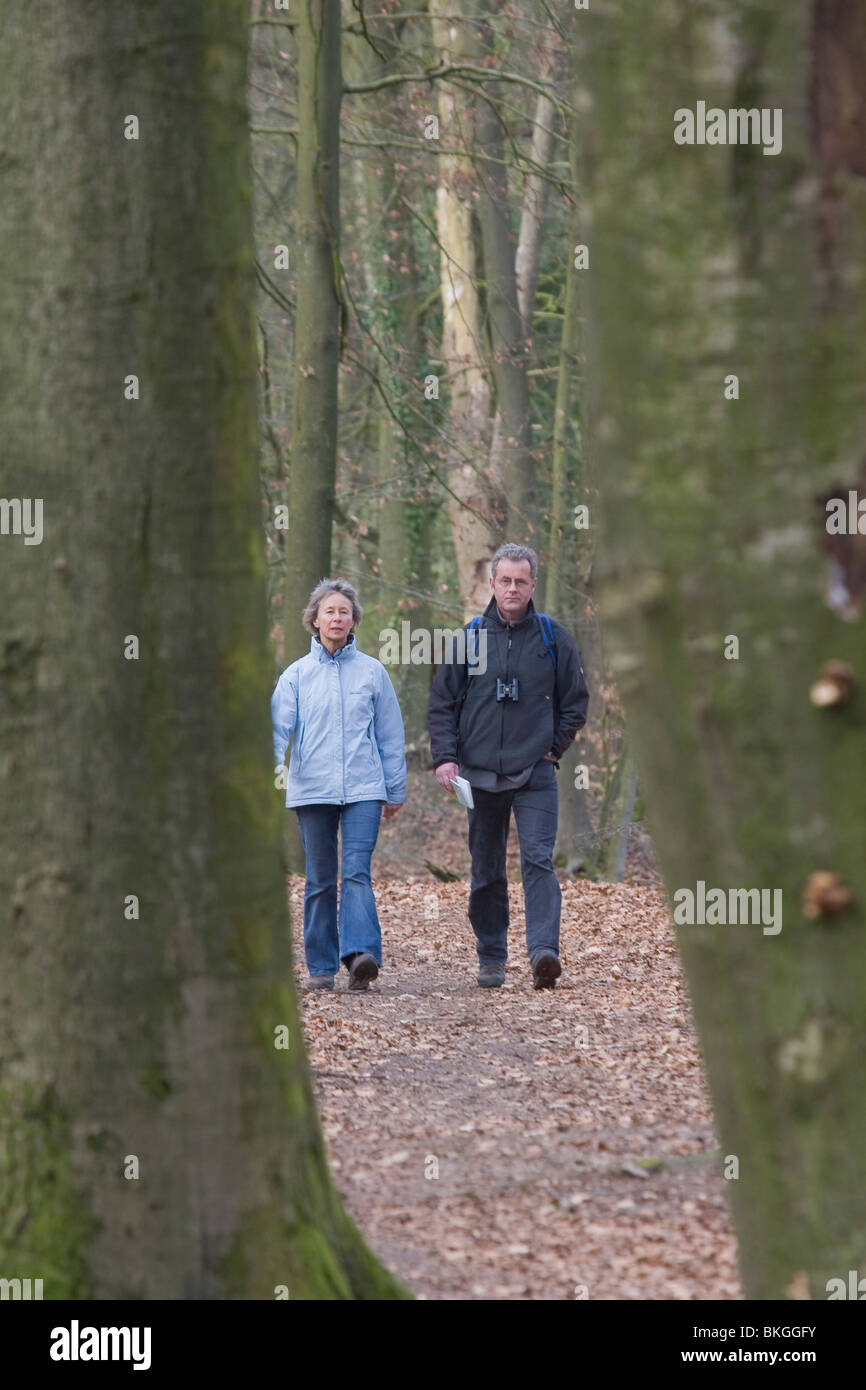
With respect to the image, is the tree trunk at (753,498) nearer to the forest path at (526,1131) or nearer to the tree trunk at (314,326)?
the forest path at (526,1131)

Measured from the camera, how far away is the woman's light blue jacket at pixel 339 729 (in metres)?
9.28

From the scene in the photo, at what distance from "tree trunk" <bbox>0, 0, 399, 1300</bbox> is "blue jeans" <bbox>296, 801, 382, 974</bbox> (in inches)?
222

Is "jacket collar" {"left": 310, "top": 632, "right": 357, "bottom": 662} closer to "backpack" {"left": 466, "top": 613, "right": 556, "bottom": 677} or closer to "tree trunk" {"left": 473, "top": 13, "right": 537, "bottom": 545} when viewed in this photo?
"backpack" {"left": 466, "top": 613, "right": 556, "bottom": 677}

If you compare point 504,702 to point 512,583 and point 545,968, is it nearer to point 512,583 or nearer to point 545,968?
point 512,583

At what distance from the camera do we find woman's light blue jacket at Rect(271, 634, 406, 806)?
30.5 feet

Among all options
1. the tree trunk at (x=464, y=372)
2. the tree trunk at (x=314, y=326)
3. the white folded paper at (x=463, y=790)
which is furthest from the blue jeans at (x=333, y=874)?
the tree trunk at (x=464, y=372)

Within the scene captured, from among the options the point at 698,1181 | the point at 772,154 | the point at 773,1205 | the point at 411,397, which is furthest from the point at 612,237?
the point at 411,397

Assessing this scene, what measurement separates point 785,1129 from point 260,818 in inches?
55.6

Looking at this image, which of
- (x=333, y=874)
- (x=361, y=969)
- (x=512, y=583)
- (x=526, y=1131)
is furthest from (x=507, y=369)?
(x=526, y=1131)

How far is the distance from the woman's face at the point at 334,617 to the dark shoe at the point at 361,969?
6.13 feet

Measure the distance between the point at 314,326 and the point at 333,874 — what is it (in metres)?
6.21

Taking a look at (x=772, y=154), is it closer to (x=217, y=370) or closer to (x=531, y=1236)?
(x=217, y=370)

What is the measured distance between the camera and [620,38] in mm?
2682

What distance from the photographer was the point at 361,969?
371 inches
